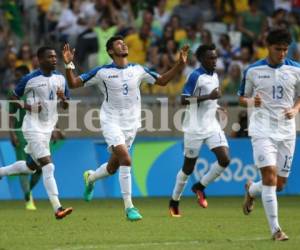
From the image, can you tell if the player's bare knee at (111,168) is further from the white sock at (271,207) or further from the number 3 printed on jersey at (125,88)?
the white sock at (271,207)

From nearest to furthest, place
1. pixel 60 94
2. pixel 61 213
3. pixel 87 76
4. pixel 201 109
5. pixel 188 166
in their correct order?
pixel 61 213
pixel 87 76
pixel 60 94
pixel 188 166
pixel 201 109

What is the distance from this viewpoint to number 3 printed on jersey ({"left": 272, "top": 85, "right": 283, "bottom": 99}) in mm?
12828

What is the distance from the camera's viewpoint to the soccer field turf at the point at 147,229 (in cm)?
1209

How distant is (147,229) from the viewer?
13828mm

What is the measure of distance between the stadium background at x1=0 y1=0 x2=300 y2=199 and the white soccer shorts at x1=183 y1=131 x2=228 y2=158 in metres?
4.25

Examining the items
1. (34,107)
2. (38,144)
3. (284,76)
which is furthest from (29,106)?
(284,76)

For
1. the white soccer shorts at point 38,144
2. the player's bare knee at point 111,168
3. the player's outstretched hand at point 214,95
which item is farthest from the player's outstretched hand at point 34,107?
the player's outstretched hand at point 214,95

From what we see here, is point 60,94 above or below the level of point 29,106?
above

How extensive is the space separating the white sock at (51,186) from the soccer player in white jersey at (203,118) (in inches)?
82.1

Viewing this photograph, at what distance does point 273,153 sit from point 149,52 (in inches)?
477

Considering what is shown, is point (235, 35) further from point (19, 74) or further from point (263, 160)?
point (263, 160)

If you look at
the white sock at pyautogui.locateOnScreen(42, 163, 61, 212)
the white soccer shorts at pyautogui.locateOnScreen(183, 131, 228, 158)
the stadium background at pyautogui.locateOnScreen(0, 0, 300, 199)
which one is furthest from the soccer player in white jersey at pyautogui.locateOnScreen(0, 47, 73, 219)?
the stadium background at pyautogui.locateOnScreen(0, 0, 300, 199)

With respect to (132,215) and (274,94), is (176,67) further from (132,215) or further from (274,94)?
(274,94)

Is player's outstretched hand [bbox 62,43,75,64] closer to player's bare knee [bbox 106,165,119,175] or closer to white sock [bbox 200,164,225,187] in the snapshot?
player's bare knee [bbox 106,165,119,175]
